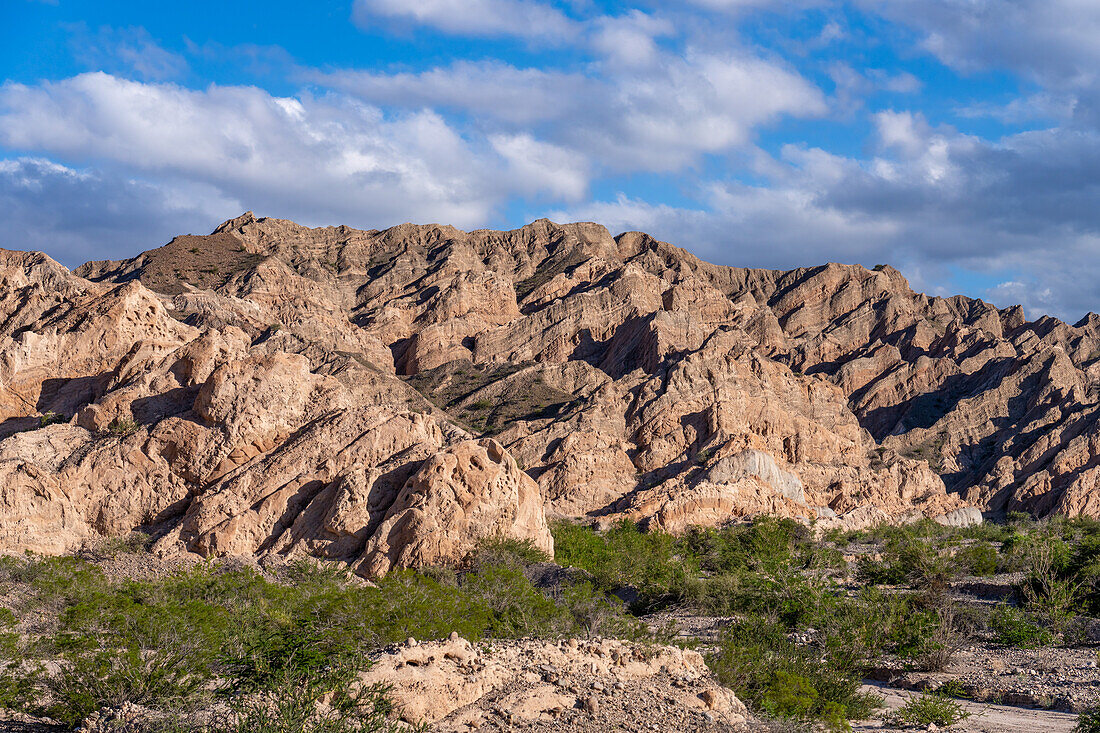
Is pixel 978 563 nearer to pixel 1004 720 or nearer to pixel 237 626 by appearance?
pixel 1004 720

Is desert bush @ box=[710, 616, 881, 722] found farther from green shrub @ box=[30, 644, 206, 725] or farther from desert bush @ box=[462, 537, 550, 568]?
desert bush @ box=[462, 537, 550, 568]

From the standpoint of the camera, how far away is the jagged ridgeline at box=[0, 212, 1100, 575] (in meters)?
32.5

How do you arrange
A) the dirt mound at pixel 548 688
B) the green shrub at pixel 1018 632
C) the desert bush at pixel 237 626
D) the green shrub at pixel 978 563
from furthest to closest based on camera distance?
the green shrub at pixel 978 563 → the green shrub at pixel 1018 632 → the desert bush at pixel 237 626 → the dirt mound at pixel 548 688

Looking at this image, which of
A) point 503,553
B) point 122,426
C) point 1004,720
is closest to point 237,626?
point 503,553

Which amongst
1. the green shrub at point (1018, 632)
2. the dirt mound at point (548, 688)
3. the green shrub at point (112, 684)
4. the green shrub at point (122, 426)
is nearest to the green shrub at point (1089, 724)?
the dirt mound at point (548, 688)

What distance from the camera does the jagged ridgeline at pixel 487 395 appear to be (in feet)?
107

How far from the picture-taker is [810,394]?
7750 centimetres

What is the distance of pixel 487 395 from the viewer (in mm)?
77438

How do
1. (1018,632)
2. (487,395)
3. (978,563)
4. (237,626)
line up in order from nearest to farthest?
(237,626)
(1018,632)
(978,563)
(487,395)

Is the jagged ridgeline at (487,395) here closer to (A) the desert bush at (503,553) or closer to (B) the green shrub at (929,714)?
(A) the desert bush at (503,553)

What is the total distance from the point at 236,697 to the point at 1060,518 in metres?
62.9

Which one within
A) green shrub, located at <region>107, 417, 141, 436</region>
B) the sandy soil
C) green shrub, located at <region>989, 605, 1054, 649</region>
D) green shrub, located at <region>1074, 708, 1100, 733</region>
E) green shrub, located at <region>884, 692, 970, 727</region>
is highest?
green shrub, located at <region>107, 417, 141, 436</region>

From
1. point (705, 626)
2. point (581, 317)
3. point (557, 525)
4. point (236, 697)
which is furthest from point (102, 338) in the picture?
point (581, 317)


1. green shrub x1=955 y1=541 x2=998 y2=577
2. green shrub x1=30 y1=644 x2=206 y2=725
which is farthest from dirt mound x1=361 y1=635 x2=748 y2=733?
green shrub x1=955 y1=541 x2=998 y2=577
